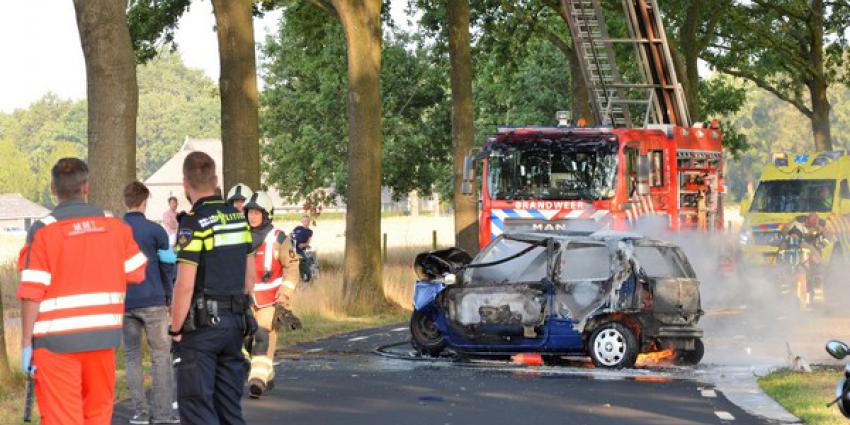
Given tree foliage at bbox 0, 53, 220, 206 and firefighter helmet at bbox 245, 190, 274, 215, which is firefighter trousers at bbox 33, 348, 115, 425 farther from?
tree foliage at bbox 0, 53, 220, 206

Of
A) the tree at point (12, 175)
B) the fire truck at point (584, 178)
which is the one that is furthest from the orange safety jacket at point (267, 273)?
the tree at point (12, 175)

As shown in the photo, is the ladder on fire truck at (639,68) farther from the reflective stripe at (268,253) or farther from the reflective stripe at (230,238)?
the reflective stripe at (230,238)

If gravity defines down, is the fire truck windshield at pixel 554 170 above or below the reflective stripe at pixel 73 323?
above

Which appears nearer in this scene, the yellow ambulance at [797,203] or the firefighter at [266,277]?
the firefighter at [266,277]

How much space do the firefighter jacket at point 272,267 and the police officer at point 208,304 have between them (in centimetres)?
453

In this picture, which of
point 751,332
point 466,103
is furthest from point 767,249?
point 751,332

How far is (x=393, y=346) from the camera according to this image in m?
21.2

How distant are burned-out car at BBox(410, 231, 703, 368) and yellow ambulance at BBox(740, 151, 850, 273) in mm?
13747

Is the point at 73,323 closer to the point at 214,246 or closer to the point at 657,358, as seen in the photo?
the point at 214,246

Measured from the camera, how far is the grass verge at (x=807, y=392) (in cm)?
1317

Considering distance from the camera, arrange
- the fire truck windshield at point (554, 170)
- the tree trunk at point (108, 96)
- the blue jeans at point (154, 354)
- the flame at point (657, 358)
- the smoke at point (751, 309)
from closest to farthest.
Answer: the blue jeans at point (154, 354)
the tree trunk at point (108, 96)
the flame at point (657, 358)
the smoke at point (751, 309)
the fire truck windshield at point (554, 170)

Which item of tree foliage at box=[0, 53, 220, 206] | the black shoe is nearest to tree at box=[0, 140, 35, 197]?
tree foliage at box=[0, 53, 220, 206]

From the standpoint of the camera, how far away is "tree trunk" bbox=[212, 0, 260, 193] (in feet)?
76.7

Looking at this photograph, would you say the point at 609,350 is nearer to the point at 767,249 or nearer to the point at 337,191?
the point at 767,249
